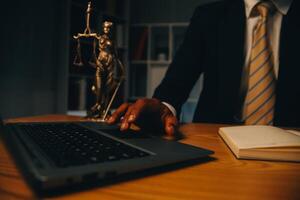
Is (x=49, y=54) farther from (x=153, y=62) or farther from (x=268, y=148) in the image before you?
(x=268, y=148)

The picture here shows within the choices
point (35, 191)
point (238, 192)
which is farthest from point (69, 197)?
point (238, 192)

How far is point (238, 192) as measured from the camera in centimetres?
40

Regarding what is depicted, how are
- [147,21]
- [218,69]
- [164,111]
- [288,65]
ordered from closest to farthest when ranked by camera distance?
1. [164,111]
2. [288,65]
3. [218,69]
4. [147,21]

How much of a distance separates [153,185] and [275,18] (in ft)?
4.39

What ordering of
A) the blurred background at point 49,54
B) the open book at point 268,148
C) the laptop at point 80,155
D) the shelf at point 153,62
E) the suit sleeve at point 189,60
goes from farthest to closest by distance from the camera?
the shelf at point 153,62 → the blurred background at point 49,54 → the suit sleeve at point 189,60 → the open book at point 268,148 → the laptop at point 80,155

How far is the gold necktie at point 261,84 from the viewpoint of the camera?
4.68 feet

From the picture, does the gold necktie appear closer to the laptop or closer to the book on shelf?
the laptop

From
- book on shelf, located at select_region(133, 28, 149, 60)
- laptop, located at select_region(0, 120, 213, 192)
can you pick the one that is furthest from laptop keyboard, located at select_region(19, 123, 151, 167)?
book on shelf, located at select_region(133, 28, 149, 60)

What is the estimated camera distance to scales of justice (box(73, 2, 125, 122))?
42.3 inches

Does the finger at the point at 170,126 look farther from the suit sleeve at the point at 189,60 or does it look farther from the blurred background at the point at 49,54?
Answer: the blurred background at the point at 49,54

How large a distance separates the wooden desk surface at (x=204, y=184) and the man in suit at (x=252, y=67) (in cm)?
83

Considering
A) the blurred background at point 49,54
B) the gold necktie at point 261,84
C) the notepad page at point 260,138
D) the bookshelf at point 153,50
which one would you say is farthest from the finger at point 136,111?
the bookshelf at point 153,50

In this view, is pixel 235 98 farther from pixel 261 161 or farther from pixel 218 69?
pixel 261 161

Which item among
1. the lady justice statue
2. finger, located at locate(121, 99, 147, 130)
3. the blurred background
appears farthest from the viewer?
the blurred background
